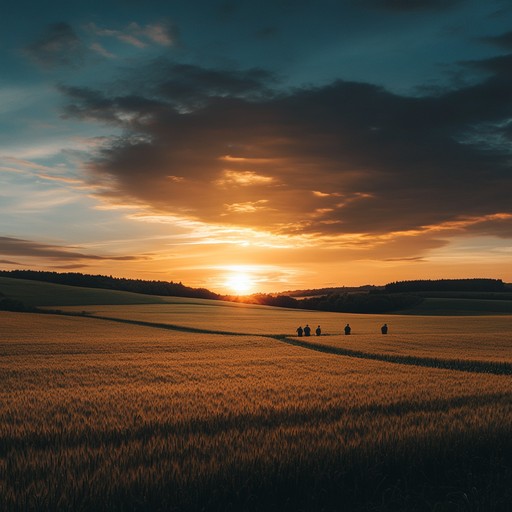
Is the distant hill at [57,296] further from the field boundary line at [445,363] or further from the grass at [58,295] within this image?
the field boundary line at [445,363]

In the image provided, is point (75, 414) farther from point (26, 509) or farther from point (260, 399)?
point (26, 509)

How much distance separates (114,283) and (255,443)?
138 meters

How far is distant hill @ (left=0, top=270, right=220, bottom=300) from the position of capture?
138250mm

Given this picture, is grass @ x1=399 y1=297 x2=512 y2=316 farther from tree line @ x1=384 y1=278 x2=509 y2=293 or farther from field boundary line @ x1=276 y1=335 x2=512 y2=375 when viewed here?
field boundary line @ x1=276 y1=335 x2=512 y2=375

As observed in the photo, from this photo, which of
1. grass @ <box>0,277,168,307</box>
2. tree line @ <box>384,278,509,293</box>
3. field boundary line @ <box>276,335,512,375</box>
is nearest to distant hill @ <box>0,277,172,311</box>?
grass @ <box>0,277,168,307</box>

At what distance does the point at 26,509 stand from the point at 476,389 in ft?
47.4

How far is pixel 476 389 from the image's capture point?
16562 mm

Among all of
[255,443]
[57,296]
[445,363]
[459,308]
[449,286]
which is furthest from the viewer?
[449,286]

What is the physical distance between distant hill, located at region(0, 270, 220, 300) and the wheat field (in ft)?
407

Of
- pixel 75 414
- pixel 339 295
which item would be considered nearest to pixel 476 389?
pixel 75 414

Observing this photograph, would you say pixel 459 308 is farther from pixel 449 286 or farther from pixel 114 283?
pixel 114 283

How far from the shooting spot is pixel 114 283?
463ft

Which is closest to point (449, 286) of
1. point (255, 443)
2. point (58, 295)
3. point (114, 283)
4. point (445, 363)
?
point (114, 283)

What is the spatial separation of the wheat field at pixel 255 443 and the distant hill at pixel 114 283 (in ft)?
407
